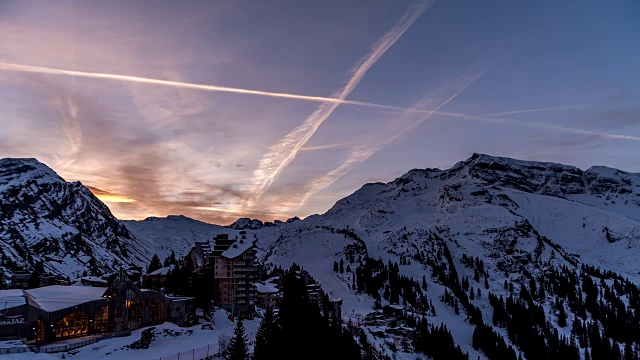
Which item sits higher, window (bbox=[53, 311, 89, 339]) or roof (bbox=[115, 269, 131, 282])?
roof (bbox=[115, 269, 131, 282])

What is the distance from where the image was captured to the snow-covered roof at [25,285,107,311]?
273ft

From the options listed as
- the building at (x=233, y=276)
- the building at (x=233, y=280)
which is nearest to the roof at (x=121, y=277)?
the building at (x=233, y=276)

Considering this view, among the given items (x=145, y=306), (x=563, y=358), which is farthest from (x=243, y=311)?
(x=563, y=358)

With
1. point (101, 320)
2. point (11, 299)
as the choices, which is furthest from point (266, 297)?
point (11, 299)

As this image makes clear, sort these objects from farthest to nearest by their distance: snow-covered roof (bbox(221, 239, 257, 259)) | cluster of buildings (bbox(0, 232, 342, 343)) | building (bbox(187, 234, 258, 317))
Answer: snow-covered roof (bbox(221, 239, 257, 259)) < building (bbox(187, 234, 258, 317)) < cluster of buildings (bbox(0, 232, 342, 343))

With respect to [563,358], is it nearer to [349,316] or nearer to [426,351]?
[426,351]

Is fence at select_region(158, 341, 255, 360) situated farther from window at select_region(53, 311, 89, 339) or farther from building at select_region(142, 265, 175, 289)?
building at select_region(142, 265, 175, 289)

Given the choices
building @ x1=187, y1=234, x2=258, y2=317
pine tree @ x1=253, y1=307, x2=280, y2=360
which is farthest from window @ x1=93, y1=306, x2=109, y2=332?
pine tree @ x1=253, y1=307, x2=280, y2=360

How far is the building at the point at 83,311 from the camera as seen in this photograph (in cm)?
7750

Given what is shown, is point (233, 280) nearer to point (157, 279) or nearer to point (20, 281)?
point (157, 279)

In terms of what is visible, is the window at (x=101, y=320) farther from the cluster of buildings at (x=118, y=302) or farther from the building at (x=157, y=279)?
the building at (x=157, y=279)

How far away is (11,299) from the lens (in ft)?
268

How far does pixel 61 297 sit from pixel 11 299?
9.33 m

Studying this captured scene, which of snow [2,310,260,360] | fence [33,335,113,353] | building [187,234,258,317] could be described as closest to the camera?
snow [2,310,260,360]
